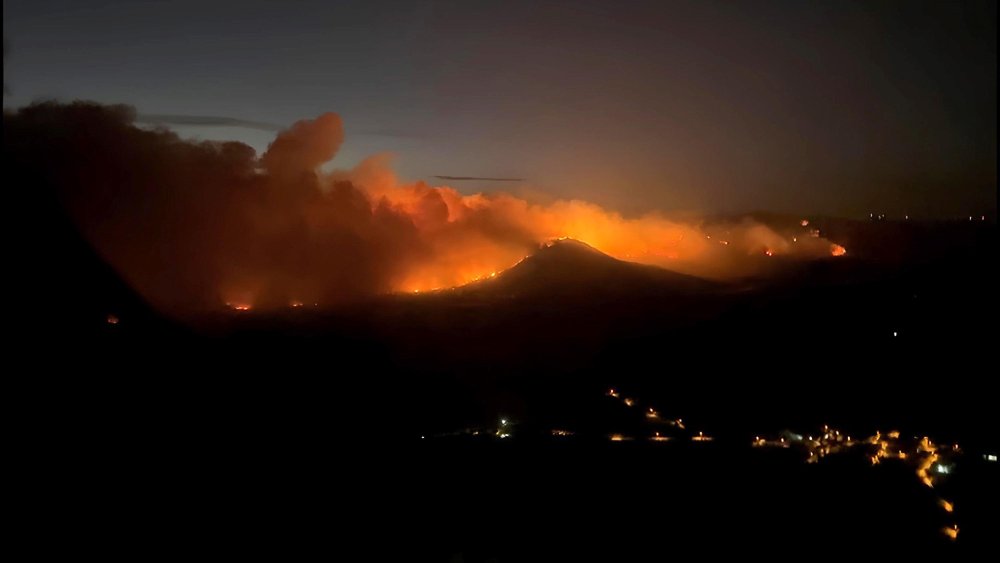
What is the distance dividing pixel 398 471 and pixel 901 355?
65.2 feet

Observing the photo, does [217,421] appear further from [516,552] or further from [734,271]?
[734,271]

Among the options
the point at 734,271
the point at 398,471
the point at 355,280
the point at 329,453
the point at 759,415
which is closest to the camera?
the point at 398,471

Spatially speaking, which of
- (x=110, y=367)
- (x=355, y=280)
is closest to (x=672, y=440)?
(x=110, y=367)

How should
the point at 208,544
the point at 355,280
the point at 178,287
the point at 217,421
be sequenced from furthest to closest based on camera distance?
the point at 355,280, the point at 178,287, the point at 217,421, the point at 208,544

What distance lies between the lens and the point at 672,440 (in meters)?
18.6

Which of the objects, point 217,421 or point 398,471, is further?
point 217,421

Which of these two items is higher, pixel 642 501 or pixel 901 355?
pixel 901 355

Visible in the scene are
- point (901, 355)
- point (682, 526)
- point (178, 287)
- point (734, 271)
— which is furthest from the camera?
point (734, 271)

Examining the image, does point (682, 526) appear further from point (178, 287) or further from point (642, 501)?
point (178, 287)

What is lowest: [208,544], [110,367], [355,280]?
[208,544]

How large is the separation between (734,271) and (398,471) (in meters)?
41.3

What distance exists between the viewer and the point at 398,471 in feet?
49.0

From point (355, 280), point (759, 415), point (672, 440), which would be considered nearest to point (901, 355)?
point (759, 415)

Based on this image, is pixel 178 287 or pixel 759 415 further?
pixel 178 287
